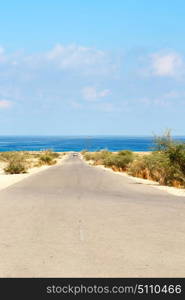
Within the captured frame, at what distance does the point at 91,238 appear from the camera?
11445mm

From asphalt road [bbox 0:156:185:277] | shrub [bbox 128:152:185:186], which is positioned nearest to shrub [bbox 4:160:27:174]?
shrub [bbox 128:152:185:186]

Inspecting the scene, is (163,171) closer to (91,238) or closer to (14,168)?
(14,168)

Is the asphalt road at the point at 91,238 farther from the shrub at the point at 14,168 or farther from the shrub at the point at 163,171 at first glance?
the shrub at the point at 14,168

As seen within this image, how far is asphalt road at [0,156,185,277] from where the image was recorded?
8.40 m

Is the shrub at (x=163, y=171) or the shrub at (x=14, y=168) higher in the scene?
the shrub at (x=163, y=171)

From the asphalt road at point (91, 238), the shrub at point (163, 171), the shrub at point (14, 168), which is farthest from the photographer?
the shrub at point (14, 168)

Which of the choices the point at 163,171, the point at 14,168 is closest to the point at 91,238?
the point at 163,171

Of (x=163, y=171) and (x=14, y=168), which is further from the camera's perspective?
(x=14, y=168)

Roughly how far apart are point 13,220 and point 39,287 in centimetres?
720

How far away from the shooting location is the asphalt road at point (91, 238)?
8.40m

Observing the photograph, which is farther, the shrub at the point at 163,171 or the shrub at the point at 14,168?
the shrub at the point at 14,168

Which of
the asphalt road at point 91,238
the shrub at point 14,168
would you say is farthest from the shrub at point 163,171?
the shrub at point 14,168

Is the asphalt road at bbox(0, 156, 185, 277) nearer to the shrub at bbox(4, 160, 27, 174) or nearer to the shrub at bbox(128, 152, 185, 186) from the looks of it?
the shrub at bbox(128, 152, 185, 186)

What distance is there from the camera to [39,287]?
7.32 metres
